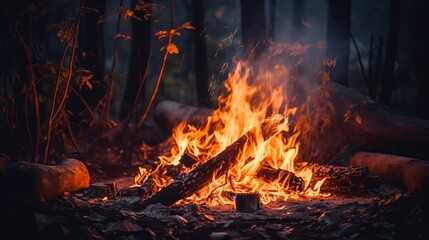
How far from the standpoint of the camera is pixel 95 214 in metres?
4.84

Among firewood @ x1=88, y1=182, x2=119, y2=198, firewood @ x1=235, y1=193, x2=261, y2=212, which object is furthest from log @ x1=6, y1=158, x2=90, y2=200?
firewood @ x1=235, y1=193, x2=261, y2=212

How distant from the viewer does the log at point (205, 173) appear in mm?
5441

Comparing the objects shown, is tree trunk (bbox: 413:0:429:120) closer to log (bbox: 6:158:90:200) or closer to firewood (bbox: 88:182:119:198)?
firewood (bbox: 88:182:119:198)

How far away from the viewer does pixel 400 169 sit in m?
6.18

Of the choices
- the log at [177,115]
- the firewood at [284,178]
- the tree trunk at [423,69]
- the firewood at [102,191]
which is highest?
the tree trunk at [423,69]

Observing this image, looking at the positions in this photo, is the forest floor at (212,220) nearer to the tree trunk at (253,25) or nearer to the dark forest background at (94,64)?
the dark forest background at (94,64)

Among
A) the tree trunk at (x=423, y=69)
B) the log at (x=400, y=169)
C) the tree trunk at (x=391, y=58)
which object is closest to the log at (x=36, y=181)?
the log at (x=400, y=169)

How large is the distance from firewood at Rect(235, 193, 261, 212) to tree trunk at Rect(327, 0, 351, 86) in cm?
455

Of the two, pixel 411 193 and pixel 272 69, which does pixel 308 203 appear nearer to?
pixel 411 193

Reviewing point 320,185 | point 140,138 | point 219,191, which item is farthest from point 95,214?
point 140,138

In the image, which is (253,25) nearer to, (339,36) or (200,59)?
(339,36)

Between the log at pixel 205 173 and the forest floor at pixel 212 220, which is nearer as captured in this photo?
the forest floor at pixel 212 220

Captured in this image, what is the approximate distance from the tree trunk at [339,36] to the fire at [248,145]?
1.55 meters

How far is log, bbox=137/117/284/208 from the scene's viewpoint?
17.9 ft
